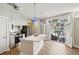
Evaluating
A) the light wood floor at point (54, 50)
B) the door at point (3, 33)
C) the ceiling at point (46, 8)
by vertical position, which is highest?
the ceiling at point (46, 8)

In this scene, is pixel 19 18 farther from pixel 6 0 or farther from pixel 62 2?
pixel 62 2

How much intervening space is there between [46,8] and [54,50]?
1.11 metres

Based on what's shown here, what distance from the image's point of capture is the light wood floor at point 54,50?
104 inches

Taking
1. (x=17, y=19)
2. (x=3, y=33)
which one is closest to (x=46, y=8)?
(x=17, y=19)

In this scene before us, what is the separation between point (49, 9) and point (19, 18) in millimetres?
853

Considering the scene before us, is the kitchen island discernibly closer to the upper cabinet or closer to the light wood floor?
the light wood floor

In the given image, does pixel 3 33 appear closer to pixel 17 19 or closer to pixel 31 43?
pixel 17 19

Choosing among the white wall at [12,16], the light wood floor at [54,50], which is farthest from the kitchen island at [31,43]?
the white wall at [12,16]

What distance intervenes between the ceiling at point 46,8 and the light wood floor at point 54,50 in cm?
81

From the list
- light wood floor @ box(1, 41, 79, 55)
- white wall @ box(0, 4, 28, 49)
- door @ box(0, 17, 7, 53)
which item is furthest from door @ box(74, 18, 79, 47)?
door @ box(0, 17, 7, 53)

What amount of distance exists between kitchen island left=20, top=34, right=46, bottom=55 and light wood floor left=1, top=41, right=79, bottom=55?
0.12 m

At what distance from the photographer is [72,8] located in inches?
107

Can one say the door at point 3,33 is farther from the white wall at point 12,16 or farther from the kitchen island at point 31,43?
the kitchen island at point 31,43
